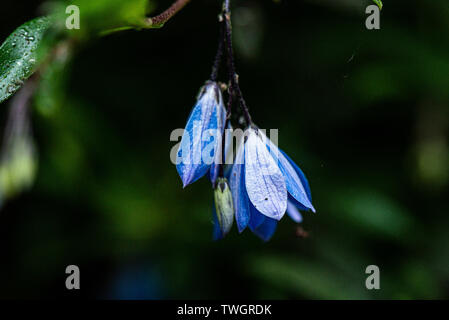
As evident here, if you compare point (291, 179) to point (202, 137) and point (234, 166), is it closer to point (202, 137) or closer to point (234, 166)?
point (234, 166)

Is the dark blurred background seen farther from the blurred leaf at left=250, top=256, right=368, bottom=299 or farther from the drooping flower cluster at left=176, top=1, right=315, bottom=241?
the drooping flower cluster at left=176, top=1, right=315, bottom=241

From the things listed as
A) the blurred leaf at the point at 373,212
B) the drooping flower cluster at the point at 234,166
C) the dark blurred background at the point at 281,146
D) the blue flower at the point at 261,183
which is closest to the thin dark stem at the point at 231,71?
the drooping flower cluster at the point at 234,166

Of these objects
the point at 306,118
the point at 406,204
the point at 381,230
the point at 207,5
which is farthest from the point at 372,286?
the point at 207,5

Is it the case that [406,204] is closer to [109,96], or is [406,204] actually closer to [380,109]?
[380,109]

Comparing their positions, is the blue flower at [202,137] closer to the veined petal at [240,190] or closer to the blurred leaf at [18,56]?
the veined petal at [240,190]

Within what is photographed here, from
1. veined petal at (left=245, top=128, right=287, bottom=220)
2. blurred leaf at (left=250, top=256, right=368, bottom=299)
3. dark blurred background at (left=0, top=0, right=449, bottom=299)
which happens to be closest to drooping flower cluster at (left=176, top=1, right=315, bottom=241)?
veined petal at (left=245, top=128, right=287, bottom=220)

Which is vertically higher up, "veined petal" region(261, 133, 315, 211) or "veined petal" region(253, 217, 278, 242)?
"veined petal" region(261, 133, 315, 211)

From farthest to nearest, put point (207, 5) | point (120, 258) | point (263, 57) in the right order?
point (120, 258) < point (263, 57) < point (207, 5)
